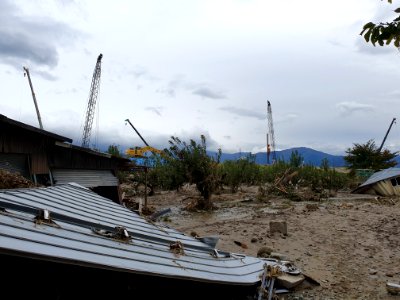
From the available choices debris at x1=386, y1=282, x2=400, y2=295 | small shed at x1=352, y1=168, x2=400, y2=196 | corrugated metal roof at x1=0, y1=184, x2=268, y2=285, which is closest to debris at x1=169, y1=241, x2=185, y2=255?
corrugated metal roof at x1=0, y1=184, x2=268, y2=285

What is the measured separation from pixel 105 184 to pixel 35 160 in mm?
3069

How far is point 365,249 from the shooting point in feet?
28.2

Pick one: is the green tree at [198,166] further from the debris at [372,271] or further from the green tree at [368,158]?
the green tree at [368,158]

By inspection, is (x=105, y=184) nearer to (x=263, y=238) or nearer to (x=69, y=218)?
(x=263, y=238)

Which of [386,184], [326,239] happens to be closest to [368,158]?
[386,184]

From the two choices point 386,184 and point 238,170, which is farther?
point 238,170

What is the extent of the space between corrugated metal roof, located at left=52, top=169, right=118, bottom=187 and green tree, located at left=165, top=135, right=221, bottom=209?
16.0 ft

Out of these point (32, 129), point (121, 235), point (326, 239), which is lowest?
point (326, 239)

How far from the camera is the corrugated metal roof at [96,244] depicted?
2.19 metres

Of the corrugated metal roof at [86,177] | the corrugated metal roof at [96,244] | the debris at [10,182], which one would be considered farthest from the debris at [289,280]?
the corrugated metal roof at [86,177]

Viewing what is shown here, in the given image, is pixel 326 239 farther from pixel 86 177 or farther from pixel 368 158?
pixel 368 158

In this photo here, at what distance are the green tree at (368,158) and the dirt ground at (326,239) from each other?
17.1 m

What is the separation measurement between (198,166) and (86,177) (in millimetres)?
6681

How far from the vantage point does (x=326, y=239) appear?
9.63 m
